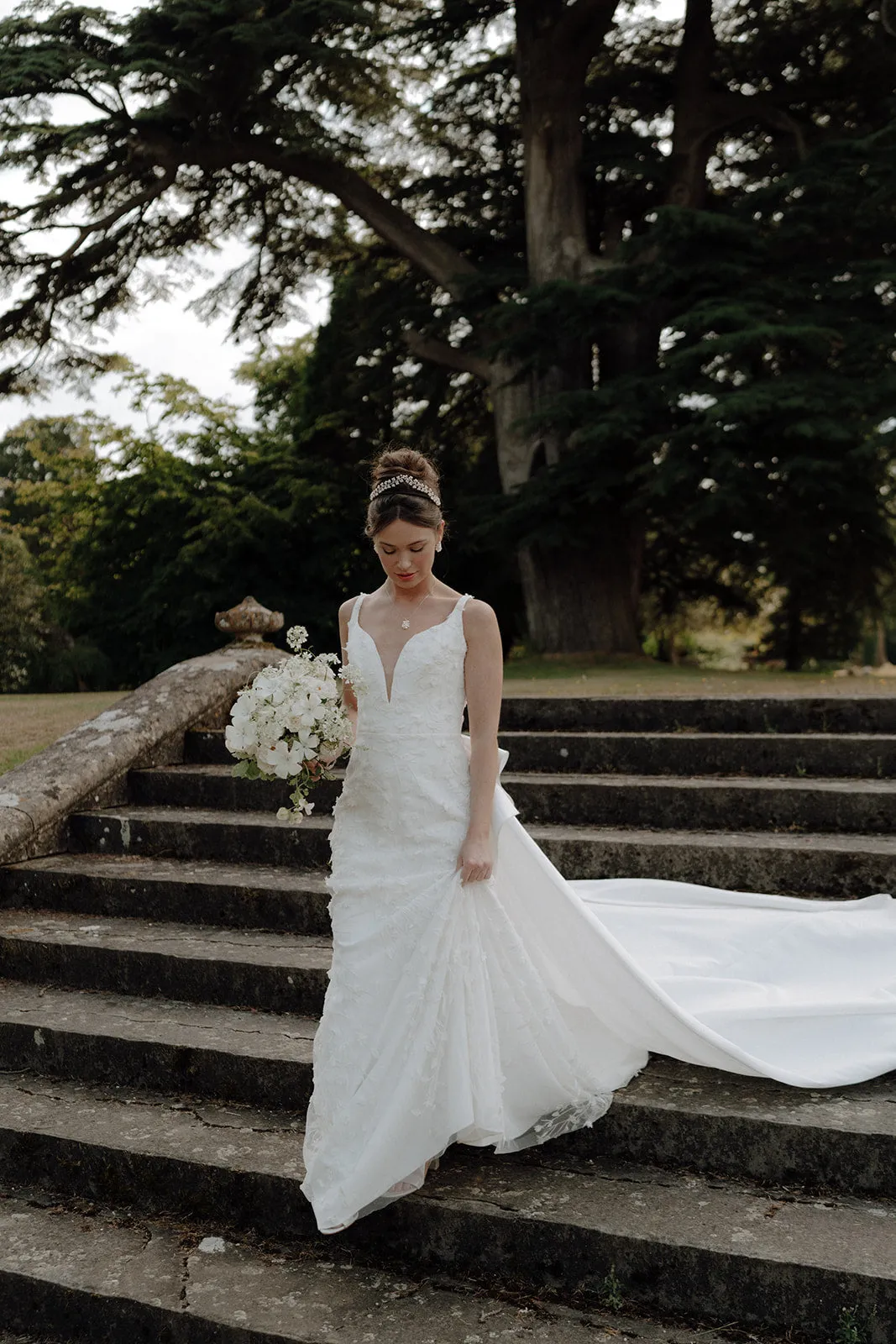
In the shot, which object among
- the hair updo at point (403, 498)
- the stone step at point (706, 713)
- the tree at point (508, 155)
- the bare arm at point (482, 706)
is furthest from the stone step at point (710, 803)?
the tree at point (508, 155)

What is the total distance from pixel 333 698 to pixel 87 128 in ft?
37.1

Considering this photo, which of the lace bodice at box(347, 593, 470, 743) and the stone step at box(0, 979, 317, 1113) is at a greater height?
the lace bodice at box(347, 593, 470, 743)

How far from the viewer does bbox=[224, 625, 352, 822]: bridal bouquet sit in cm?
319

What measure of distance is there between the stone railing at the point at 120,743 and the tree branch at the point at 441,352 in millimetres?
8099

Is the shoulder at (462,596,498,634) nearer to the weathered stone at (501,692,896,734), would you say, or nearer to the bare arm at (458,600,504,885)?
the bare arm at (458,600,504,885)

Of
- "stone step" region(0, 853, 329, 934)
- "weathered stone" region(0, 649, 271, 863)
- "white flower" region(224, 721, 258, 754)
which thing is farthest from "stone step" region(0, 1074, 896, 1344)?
"weathered stone" region(0, 649, 271, 863)

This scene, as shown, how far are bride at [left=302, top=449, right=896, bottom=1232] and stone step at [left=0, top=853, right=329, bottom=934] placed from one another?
5.33 ft

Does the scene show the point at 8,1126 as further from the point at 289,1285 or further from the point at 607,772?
the point at 607,772

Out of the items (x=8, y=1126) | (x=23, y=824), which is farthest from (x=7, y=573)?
(x=8, y=1126)

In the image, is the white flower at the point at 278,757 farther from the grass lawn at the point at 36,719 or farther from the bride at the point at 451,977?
the grass lawn at the point at 36,719

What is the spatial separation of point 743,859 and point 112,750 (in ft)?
11.3

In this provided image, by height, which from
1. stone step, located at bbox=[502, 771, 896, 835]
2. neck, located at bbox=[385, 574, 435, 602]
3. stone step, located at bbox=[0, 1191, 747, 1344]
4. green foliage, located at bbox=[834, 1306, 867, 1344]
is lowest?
stone step, located at bbox=[0, 1191, 747, 1344]

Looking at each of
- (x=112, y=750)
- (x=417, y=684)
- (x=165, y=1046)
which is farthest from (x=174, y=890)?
(x=417, y=684)

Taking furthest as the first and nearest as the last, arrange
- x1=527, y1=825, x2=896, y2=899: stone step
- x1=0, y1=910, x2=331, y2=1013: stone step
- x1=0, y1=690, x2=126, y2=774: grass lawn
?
x1=0, y1=690, x2=126, y2=774: grass lawn
x1=527, y1=825, x2=896, y2=899: stone step
x1=0, y1=910, x2=331, y2=1013: stone step
